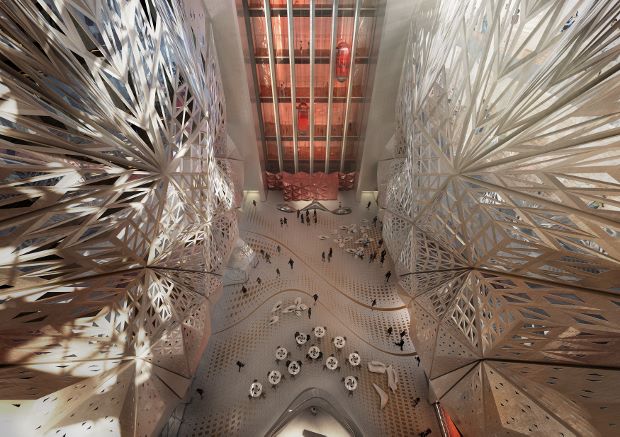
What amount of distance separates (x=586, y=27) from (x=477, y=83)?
1.89 metres

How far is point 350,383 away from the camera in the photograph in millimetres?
9547

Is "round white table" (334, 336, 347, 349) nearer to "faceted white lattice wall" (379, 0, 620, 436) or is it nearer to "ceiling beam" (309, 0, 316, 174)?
"faceted white lattice wall" (379, 0, 620, 436)

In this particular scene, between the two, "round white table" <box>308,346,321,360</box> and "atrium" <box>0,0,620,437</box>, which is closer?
"atrium" <box>0,0,620,437</box>

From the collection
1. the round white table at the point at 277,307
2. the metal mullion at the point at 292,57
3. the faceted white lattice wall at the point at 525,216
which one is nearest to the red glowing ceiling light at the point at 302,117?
the metal mullion at the point at 292,57

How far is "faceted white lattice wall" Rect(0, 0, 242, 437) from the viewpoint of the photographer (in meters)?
4.01

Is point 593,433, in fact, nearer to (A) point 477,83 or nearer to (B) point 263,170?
(A) point 477,83

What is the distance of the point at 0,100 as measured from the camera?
3.55m

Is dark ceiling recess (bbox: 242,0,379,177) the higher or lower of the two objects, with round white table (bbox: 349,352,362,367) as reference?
higher

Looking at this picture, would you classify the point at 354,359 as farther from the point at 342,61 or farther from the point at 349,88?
the point at 342,61

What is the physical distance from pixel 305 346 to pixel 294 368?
0.96m

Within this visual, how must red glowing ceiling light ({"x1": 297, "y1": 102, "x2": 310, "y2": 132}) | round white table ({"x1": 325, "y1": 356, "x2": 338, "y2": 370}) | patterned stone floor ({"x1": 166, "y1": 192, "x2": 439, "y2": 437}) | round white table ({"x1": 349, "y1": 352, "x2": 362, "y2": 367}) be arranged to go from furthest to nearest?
red glowing ceiling light ({"x1": 297, "y1": 102, "x2": 310, "y2": 132}) < round white table ({"x1": 349, "y1": 352, "x2": 362, "y2": 367}) < round white table ({"x1": 325, "y1": 356, "x2": 338, "y2": 370}) < patterned stone floor ({"x1": 166, "y1": 192, "x2": 439, "y2": 437})

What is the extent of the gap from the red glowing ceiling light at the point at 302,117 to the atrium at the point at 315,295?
9.96 feet

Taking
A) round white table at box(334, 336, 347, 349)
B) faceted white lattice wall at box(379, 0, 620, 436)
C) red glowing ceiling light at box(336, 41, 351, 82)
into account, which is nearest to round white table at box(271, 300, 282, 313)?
round white table at box(334, 336, 347, 349)

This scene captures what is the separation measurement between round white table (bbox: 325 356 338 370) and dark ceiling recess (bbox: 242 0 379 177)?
1075 cm
